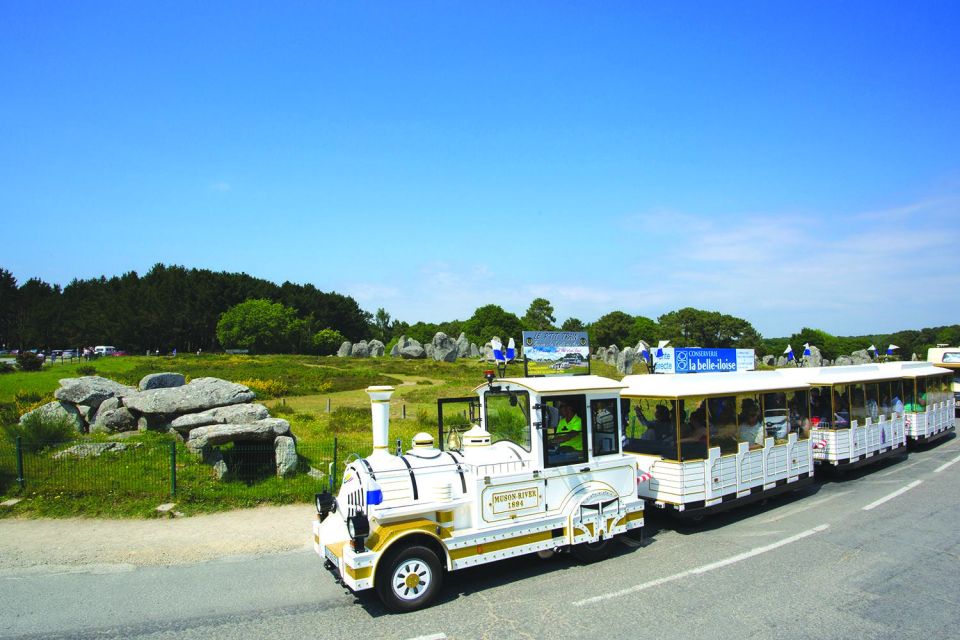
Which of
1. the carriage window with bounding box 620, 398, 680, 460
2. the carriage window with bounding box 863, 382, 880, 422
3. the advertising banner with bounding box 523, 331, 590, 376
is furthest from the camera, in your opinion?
the carriage window with bounding box 863, 382, 880, 422

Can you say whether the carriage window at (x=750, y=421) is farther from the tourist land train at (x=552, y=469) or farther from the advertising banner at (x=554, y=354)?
the advertising banner at (x=554, y=354)

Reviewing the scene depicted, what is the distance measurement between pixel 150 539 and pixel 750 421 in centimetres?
1095

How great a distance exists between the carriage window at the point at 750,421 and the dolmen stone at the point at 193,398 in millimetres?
13427

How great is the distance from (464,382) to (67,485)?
31794mm

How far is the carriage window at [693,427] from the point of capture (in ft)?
32.3

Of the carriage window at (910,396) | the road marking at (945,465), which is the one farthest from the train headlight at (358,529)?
the carriage window at (910,396)

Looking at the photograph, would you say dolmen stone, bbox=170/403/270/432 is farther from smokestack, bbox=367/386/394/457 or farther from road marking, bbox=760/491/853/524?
road marking, bbox=760/491/853/524

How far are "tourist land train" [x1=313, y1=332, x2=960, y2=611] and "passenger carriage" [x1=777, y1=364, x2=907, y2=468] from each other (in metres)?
1.83

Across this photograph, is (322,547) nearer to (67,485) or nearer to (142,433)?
(67,485)

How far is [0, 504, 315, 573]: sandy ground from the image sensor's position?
29.4 feet

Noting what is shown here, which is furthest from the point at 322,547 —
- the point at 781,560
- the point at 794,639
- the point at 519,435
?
the point at 781,560

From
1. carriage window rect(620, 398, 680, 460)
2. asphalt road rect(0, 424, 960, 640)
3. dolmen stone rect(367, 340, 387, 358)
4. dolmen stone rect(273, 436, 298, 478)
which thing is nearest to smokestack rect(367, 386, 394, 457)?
asphalt road rect(0, 424, 960, 640)

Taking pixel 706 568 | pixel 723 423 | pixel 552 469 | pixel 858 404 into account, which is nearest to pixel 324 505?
pixel 552 469

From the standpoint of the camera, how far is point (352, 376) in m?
44.9
